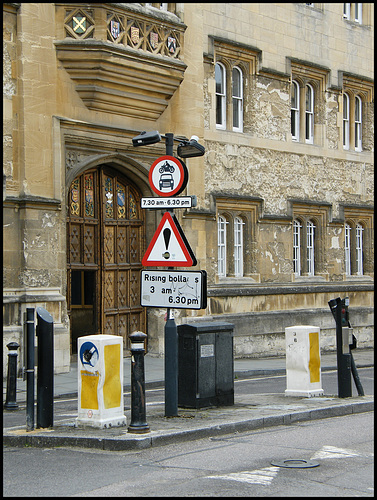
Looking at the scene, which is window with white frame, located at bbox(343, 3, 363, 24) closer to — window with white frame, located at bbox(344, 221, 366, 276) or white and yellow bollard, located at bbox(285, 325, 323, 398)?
window with white frame, located at bbox(344, 221, 366, 276)

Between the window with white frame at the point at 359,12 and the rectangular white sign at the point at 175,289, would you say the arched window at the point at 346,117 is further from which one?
the rectangular white sign at the point at 175,289

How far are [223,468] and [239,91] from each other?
15364 mm

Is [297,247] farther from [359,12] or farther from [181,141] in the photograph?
[181,141]

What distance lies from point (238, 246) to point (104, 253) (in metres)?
4.58

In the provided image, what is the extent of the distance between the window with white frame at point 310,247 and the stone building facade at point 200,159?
0.19 feet

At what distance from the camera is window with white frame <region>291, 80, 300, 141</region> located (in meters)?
23.5

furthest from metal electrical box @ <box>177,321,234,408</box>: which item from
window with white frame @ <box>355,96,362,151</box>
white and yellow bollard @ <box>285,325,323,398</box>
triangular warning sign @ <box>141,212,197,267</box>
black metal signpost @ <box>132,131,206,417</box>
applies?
window with white frame @ <box>355,96,362,151</box>

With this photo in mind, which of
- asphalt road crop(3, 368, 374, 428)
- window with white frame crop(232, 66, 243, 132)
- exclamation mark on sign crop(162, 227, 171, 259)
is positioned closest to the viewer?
exclamation mark on sign crop(162, 227, 171, 259)

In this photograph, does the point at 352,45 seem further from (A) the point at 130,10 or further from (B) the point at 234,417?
(B) the point at 234,417

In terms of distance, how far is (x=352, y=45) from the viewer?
25.3 metres

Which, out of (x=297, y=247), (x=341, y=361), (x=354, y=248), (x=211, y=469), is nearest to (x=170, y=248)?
(x=341, y=361)

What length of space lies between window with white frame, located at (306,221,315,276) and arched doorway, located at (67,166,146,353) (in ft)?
21.1

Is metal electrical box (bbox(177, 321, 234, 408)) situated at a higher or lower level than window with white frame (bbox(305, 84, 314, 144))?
lower

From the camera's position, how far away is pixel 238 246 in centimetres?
2156
